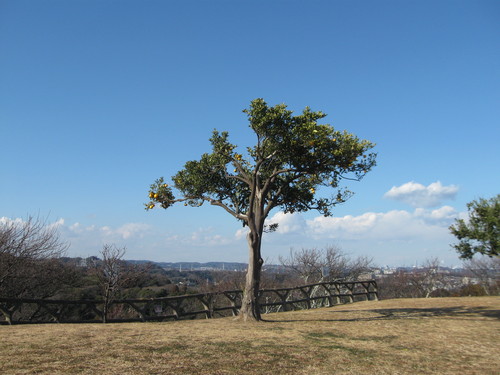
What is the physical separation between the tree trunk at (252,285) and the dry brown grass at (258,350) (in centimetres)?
97

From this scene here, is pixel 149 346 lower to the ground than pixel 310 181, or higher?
lower

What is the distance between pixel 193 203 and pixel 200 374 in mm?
10053

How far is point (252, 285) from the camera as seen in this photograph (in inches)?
496

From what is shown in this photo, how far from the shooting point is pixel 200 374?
5602 mm

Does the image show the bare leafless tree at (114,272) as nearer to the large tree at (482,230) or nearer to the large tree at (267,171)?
the large tree at (267,171)

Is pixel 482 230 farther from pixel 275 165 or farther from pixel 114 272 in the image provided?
pixel 114 272

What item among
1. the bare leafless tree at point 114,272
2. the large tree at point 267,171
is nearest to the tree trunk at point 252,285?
the large tree at point 267,171

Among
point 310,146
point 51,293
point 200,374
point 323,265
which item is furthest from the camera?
point 323,265

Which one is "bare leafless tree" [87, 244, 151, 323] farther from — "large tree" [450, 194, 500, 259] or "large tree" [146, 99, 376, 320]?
"large tree" [450, 194, 500, 259]

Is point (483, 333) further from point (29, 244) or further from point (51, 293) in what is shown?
point (51, 293)

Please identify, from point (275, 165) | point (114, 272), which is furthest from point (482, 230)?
point (114, 272)

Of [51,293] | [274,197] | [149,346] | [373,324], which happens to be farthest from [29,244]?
[373,324]

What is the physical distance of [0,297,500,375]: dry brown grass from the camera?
602 cm

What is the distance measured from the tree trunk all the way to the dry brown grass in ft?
3.17
